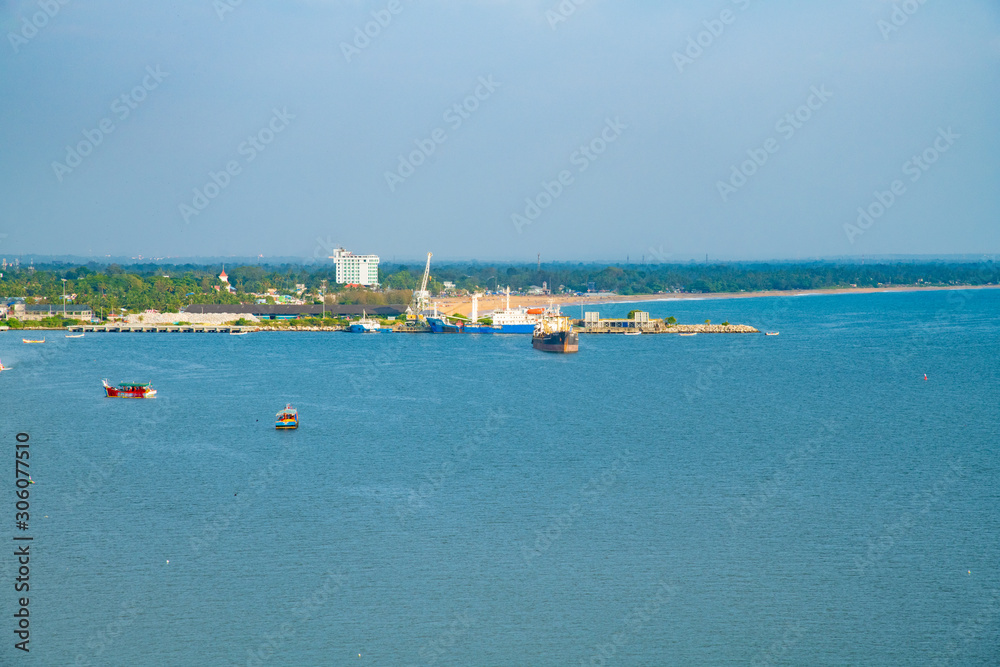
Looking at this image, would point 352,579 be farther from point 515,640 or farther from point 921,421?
point 921,421

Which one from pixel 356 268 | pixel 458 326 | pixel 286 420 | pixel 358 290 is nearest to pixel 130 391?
pixel 286 420

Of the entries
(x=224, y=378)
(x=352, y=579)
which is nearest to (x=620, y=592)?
(x=352, y=579)

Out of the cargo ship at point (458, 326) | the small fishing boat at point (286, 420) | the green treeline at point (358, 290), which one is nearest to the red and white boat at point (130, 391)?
the small fishing boat at point (286, 420)

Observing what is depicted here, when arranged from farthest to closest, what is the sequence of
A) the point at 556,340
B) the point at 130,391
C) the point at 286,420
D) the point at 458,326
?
the point at 458,326 < the point at 556,340 < the point at 130,391 < the point at 286,420

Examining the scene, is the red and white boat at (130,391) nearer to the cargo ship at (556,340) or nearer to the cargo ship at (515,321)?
the cargo ship at (556,340)

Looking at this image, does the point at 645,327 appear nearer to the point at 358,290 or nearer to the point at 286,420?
the point at 358,290

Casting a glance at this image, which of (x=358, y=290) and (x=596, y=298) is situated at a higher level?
(x=358, y=290)
